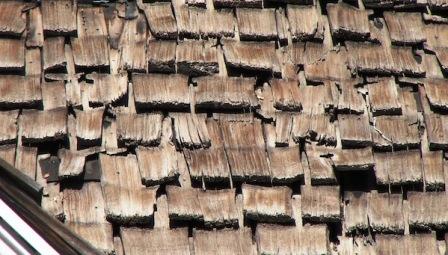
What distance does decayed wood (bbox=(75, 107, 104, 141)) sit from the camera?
5.11 meters

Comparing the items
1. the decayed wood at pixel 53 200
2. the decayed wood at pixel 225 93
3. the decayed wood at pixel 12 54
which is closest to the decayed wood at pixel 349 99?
the decayed wood at pixel 225 93

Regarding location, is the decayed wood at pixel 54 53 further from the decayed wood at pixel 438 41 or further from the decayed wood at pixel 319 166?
the decayed wood at pixel 438 41

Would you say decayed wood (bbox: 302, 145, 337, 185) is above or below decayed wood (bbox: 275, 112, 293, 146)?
below

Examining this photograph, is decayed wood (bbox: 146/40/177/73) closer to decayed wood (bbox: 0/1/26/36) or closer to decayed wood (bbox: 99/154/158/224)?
decayed wood (bbox: 99/154/158/224)

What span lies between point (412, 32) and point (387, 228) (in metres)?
1.18

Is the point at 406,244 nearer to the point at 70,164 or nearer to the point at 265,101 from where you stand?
the point at 265,101

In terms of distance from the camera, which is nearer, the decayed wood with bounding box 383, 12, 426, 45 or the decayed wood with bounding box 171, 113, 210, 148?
the decayed wood with bounding box 171, 113, 210, 148

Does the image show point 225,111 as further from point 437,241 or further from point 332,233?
point 437,241

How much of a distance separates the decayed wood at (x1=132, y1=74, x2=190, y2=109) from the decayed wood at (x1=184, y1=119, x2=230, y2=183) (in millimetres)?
222

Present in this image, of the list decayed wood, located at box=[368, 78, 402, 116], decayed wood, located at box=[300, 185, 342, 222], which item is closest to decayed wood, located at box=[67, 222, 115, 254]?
decayed wood, located at box=[300, 185, 342, 222]

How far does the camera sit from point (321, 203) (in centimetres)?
513

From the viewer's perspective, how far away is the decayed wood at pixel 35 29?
5.39 m

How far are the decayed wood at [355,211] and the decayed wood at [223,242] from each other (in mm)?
497

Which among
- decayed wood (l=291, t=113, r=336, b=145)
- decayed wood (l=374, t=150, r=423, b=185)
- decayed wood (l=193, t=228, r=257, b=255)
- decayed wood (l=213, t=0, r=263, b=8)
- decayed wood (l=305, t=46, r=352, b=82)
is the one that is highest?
decayed wood (l=213, t=0, r=263, b=8)
